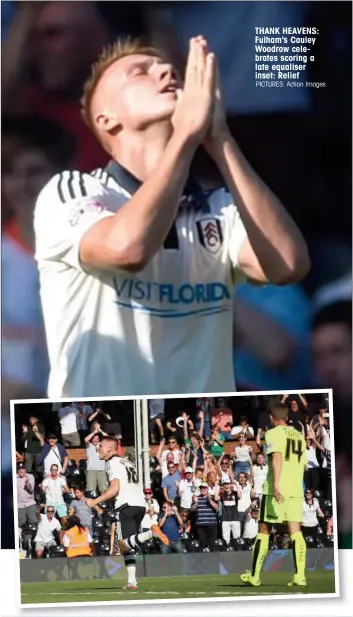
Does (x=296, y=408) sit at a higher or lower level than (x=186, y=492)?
higher

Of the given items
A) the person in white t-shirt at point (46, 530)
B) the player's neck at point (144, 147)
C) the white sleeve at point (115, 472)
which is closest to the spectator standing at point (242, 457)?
the white sleeve at point (115, 472)

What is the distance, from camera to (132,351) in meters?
3.22

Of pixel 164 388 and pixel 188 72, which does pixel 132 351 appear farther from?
pixel 188 72

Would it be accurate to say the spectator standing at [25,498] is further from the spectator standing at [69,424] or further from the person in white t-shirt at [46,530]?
the spectator standing at [69,424]

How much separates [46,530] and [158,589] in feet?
1.20

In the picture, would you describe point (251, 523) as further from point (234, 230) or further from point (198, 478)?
point (234, 230)

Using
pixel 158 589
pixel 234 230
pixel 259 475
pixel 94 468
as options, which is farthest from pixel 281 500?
pixel 234 230

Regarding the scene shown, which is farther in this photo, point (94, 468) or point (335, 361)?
point (335, 361)

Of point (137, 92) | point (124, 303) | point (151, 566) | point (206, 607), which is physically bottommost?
point (206, 607)

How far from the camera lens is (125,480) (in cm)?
318

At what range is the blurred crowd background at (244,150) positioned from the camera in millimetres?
3229

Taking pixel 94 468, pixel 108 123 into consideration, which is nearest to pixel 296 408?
pixel 94 468

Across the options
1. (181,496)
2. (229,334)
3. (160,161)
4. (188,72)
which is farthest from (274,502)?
(188,72)

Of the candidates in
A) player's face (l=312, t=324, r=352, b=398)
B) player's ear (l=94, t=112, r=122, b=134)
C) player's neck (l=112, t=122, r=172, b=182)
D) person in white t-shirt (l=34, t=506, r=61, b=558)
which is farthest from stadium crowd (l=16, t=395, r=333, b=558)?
player's ear (l=94, t=112, r=122, b=134)
